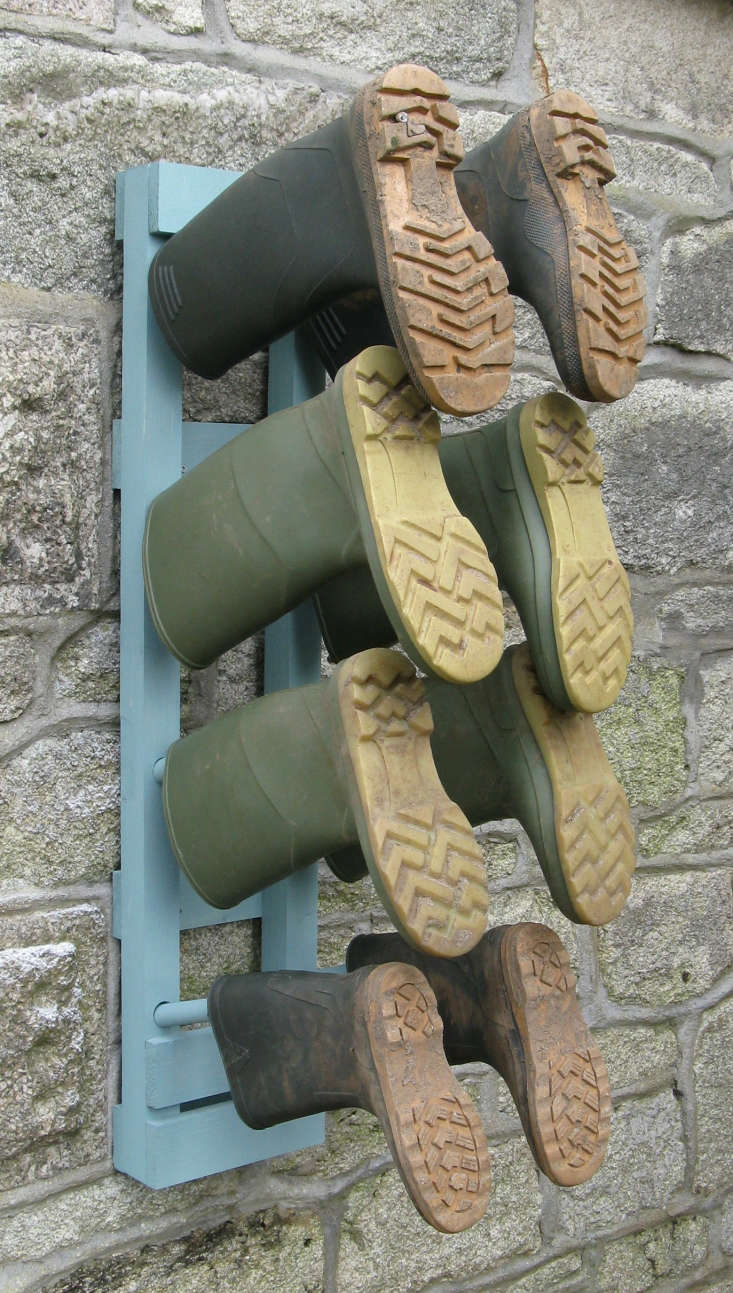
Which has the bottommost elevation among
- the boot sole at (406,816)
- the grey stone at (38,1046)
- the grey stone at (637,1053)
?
the grey stone at (637,1053)

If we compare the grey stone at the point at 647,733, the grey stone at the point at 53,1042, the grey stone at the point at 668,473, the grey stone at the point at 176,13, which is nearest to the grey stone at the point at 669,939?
the grey stone at the point at 647,733

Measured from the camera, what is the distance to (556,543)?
0.95 metres

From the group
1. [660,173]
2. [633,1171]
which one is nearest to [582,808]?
[633,1171]

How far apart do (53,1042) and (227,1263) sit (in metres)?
0.29

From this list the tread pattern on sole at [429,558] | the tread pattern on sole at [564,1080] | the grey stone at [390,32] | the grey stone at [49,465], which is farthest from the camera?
the grey stone at [390,32]

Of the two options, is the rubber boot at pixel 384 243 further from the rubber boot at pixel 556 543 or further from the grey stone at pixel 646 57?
the grey stone at pixel 646 57

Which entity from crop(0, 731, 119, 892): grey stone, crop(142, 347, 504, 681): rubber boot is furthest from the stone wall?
crop(142, 347, 504, 681): rubber boot

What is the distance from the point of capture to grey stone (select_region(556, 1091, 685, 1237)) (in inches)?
59.2

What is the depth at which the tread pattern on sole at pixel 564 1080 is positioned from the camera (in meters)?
0.96

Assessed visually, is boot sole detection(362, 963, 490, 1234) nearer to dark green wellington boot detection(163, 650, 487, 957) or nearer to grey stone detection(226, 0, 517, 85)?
dark green wellington boot detection(163, 650, 487, 957)

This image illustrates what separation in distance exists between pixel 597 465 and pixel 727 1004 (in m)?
0.87

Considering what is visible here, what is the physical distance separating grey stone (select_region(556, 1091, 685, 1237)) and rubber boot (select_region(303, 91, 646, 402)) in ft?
3.06

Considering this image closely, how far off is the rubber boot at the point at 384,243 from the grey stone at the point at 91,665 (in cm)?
29

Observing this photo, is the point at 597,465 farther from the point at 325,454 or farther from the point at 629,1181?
the point at 629,1181
